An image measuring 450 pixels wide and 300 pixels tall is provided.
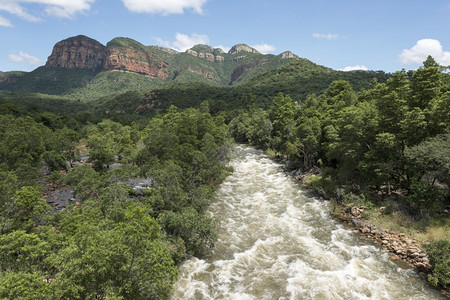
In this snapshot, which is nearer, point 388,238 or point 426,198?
point 388,238

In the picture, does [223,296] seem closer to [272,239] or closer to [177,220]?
[177,220]

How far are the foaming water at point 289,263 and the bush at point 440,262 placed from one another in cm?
84

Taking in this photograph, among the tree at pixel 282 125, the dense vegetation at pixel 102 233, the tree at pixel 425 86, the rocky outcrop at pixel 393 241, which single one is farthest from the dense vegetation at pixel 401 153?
the dense vegetation at pixel 102 233

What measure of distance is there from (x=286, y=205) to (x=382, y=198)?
11.0 m

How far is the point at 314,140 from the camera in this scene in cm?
3884

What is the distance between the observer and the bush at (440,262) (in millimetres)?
16253

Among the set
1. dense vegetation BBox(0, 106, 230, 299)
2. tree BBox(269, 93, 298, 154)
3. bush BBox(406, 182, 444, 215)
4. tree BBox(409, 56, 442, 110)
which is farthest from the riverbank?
tree BBox(269, 93, 298, 154)

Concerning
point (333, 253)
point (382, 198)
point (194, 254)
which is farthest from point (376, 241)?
point (194, 254)

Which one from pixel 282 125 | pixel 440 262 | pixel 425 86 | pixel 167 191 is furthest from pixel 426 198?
pixel 282 125

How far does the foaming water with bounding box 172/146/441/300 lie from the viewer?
1656 cm

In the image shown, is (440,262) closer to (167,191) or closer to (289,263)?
(289,263)

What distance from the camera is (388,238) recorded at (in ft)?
73.1

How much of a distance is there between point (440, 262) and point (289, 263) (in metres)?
10.4

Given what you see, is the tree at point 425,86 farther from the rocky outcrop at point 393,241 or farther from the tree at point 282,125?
the tree at point 282,125
